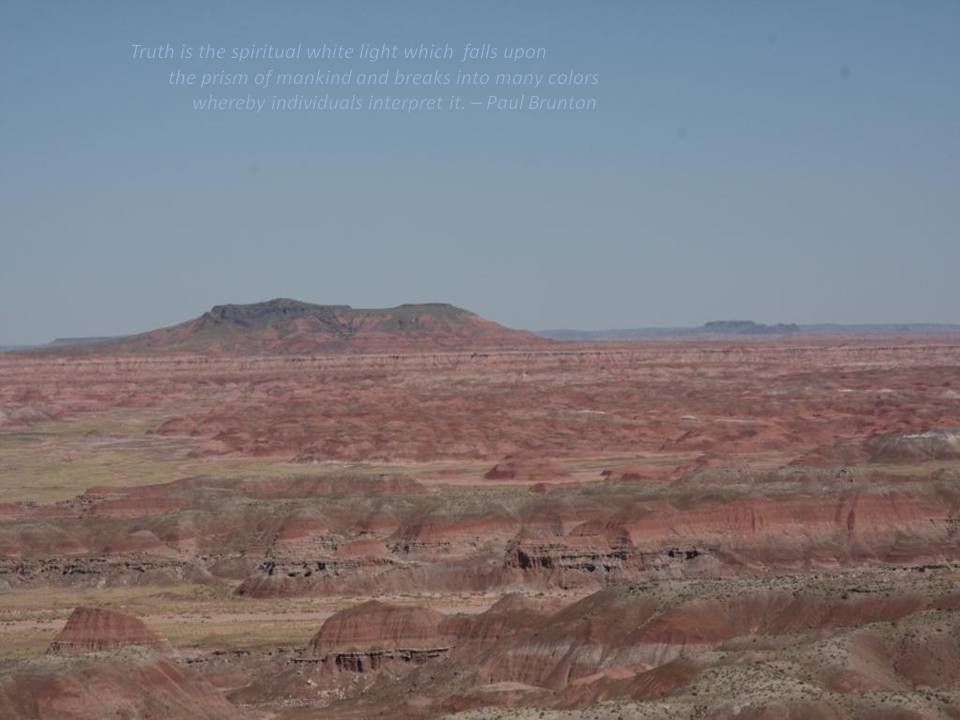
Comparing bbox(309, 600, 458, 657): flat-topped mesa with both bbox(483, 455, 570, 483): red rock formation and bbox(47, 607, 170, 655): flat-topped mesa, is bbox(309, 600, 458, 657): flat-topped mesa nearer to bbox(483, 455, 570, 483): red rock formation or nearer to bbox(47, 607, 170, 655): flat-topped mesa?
bbox(47, 607, 170, 655): flat-topped mesa

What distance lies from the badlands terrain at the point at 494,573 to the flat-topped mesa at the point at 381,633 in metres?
0.10

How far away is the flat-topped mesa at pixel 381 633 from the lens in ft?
204

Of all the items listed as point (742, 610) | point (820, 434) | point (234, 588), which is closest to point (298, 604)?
point (234, 588)

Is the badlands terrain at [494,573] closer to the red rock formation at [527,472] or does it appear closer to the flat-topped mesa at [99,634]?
the flat-topped mesa at [99,634]

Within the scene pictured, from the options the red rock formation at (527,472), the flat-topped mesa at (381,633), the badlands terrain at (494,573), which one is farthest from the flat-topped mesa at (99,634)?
the red rock formation at (527,472)

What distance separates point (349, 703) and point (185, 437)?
11773cm

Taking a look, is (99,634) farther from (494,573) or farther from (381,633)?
(494,573)

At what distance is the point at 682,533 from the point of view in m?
83.8

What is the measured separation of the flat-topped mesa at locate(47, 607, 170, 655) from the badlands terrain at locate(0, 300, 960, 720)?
9 cm

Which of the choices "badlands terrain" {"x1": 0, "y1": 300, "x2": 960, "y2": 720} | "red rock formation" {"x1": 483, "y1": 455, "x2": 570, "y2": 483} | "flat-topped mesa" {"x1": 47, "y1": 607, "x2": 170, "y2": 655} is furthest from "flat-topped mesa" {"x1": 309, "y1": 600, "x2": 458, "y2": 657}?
"red rock formation" {"x1": 483, "y1": 455, "x2": 570, "y2": 483}

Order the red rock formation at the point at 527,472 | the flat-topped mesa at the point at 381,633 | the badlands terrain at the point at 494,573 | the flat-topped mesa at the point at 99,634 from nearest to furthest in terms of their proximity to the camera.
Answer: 1. the badlands terrain at the point at 494,573
2. the flat-topped mesa at the point at 99,634
3. the flat-topped mesa at the point at 381,633
4. the red rock formation at the point at 527,472

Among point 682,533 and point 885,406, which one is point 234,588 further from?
point 885,406

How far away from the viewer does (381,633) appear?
206 feet

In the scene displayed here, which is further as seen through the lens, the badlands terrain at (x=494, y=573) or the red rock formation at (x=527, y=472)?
the red rock formation at (x=527, y=472)
